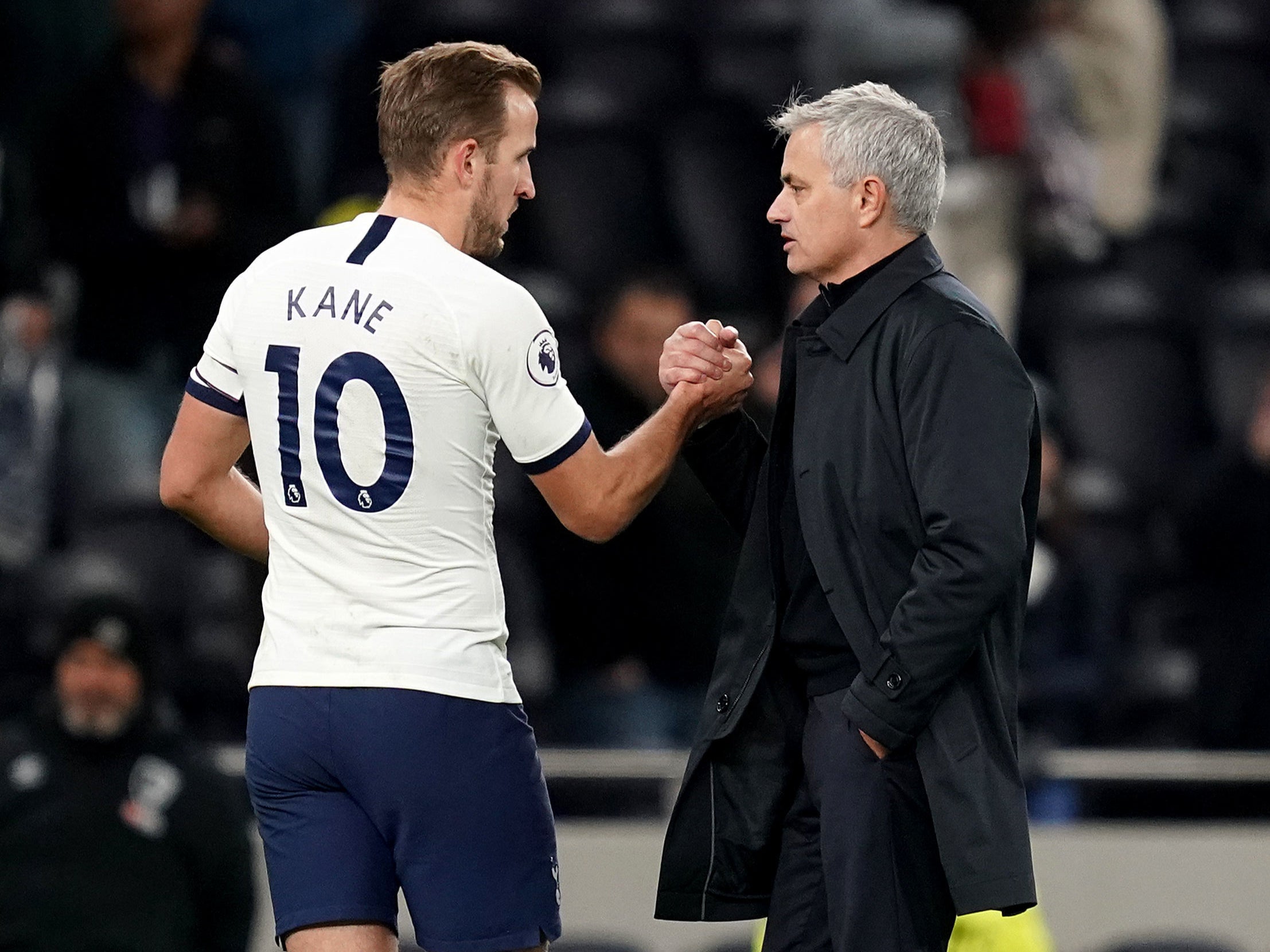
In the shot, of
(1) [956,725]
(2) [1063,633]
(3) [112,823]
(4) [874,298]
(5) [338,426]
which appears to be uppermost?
(4) [874,298]

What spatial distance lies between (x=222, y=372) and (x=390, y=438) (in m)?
0.32

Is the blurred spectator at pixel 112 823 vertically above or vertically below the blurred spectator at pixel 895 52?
below

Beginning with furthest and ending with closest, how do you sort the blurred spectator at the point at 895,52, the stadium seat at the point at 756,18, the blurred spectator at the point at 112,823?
the stadium seat at the point at 756,18, the blurred spectator at the point at 895,52, the blurred spectator at the point at 112,823

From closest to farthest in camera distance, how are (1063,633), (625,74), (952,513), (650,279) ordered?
(952,513) → (1063,633) → (650,279) → (625,74)

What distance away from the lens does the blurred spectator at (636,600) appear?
5859mm

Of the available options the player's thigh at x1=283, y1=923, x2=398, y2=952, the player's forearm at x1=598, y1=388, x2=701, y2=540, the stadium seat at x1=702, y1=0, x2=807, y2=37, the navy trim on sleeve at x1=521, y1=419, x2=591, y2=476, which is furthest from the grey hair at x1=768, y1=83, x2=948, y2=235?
the stadium seat at x1=702, y1=0, x2=807, y2=37

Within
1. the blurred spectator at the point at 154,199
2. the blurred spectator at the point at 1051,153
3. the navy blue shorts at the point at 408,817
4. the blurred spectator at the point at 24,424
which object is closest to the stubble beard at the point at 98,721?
the blurred spectator at the point at 24,424

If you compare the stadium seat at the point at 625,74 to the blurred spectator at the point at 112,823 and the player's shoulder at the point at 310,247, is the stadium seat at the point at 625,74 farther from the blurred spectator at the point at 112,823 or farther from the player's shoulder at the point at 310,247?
the player's shoulder at the point at 310,247

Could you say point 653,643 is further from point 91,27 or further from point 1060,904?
point 91,27

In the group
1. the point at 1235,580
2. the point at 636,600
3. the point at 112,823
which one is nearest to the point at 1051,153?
the point at 1235,580

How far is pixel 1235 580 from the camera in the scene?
6.32 meters

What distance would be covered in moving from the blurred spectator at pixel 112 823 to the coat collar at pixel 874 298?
9.69 feet

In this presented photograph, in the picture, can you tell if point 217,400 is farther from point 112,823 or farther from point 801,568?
point 112,823

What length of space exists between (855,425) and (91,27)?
4424 mm
